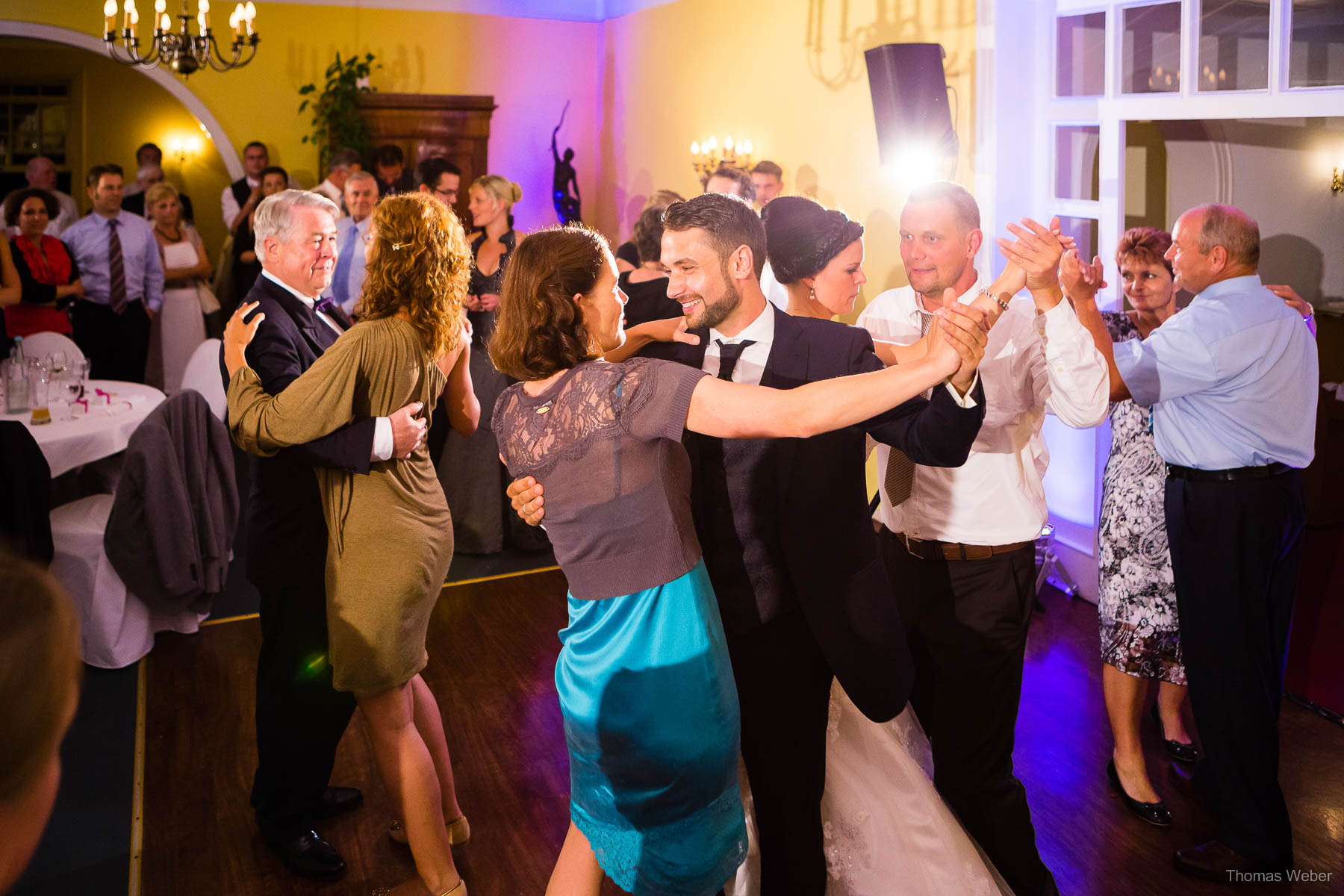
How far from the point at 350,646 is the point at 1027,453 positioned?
165 cm

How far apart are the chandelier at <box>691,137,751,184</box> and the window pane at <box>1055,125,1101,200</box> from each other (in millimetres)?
2595

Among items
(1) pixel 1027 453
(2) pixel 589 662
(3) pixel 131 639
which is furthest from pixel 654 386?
(3) pixel 131 639

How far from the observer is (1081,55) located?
14.4 ft

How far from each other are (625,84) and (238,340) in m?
7.43

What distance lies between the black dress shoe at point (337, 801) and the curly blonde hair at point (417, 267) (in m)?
1.36

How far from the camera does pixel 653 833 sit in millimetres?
1787

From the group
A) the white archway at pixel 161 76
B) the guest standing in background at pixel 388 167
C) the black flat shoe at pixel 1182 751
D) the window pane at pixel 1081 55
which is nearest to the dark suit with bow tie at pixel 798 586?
the black flat shoe at pixel 1182 751

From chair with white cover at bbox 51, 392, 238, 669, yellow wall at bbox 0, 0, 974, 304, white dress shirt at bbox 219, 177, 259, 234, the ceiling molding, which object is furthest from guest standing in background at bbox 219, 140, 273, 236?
chair with white cover at bbox 51, 392, 238, 669

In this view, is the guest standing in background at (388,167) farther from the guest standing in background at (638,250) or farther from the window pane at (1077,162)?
the window pane at (1077,162)

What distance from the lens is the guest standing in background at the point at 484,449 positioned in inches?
196

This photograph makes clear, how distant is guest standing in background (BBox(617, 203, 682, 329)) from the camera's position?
413 cm

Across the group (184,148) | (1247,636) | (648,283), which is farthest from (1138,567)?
A: (184,148)

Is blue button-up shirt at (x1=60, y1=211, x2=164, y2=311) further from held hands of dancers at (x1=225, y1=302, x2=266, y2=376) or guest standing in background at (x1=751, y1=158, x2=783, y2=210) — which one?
held hands of dancers at (x1=225, y1=302, x2=266, y2=376)

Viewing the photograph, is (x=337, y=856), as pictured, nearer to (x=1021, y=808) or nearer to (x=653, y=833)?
(x=653, y=833)
